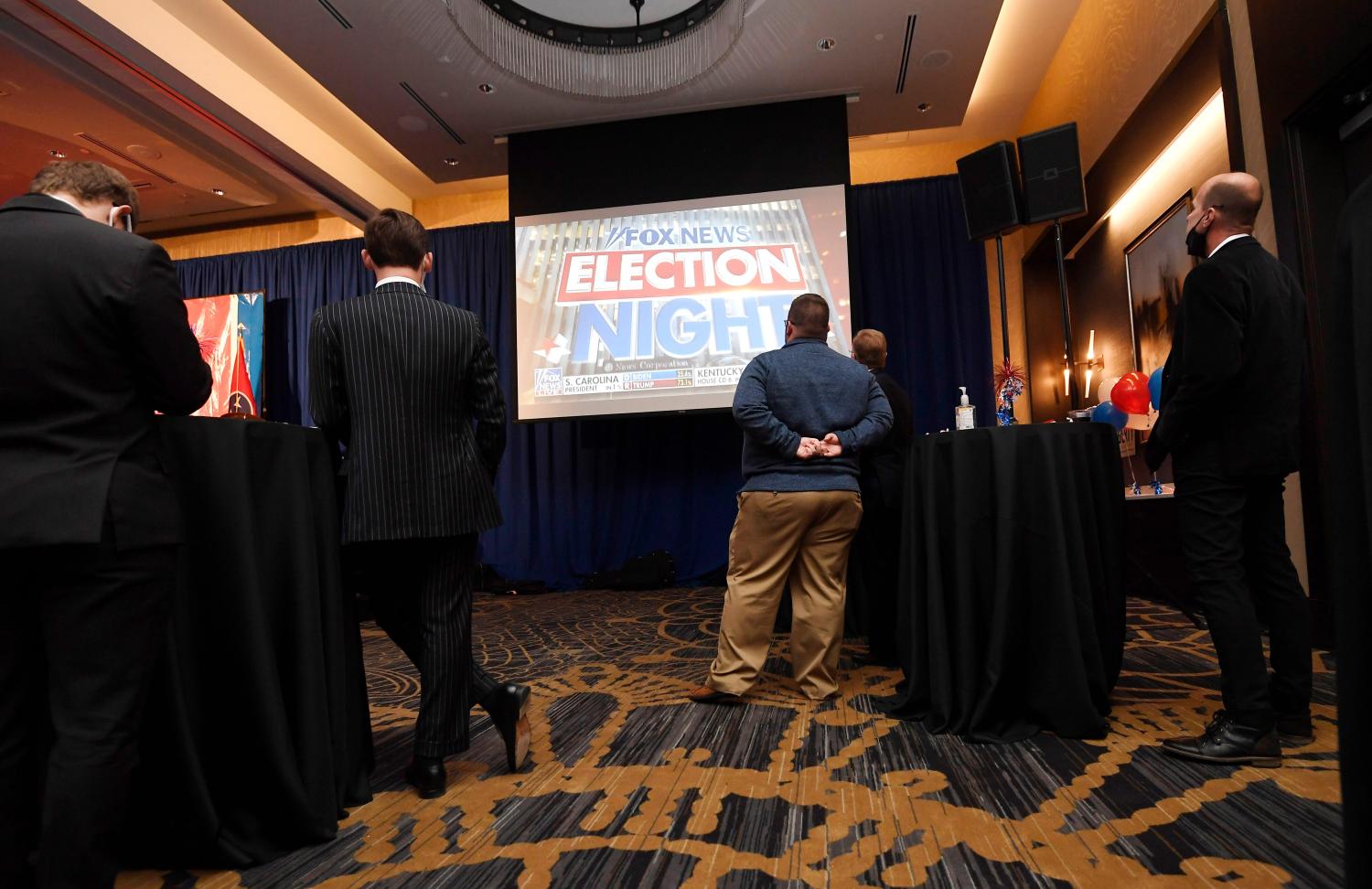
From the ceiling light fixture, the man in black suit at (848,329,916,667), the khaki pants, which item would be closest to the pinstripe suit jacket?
the khaki pants

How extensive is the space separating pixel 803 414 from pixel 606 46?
3.33m

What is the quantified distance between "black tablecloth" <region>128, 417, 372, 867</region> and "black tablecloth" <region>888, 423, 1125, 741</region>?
1618 millimetres

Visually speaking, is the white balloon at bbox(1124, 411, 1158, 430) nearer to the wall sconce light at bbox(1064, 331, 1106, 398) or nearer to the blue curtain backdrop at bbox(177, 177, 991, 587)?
the wall sconce light at bbox(1064, 331, 1106, 398)

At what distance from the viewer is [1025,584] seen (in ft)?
6.94

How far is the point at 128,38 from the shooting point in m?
4.20

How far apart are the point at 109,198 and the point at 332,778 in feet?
4.09

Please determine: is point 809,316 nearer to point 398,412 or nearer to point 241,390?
point 398,412

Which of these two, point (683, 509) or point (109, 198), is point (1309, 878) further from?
point (683, 509)

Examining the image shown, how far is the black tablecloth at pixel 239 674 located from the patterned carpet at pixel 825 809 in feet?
0.28

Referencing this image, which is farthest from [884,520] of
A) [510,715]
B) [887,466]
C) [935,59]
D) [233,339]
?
[233,339]

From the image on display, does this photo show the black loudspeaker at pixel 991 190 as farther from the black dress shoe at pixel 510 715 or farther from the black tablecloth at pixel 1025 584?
the black dress shoe at pixel 510 715

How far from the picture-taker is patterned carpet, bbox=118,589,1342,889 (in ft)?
4.45

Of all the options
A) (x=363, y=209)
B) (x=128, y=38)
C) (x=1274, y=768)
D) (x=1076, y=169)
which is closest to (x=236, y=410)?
(x=363, y=209)

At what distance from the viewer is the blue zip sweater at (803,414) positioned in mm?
2516
